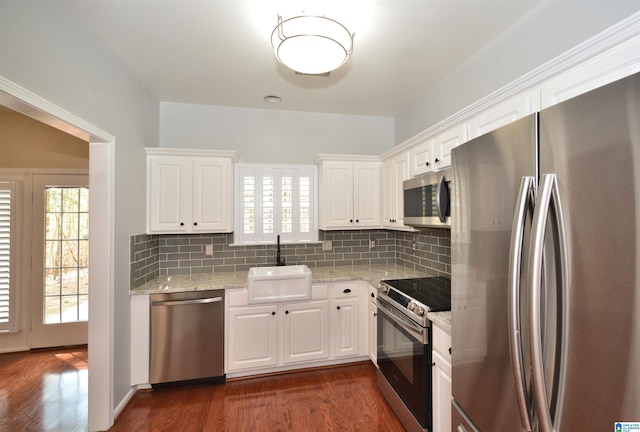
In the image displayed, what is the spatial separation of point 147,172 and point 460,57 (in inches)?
116

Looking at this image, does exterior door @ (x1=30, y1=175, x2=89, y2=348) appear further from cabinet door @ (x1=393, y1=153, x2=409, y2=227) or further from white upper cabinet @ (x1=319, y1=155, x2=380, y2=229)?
cabinet door @ (x1=393, y1=153, x2=409, y2=227)

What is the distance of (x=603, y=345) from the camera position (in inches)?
27.6

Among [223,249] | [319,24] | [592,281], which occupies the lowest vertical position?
[223,249]

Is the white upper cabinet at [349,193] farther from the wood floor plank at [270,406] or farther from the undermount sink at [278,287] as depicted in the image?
the wood floor plank at [270,406]

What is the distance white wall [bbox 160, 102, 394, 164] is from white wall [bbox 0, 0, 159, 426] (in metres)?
0.27

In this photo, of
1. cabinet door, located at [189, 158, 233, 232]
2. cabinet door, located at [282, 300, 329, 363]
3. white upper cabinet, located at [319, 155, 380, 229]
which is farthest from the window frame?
white upper cabinet, located at [319, 155, 380, 229]

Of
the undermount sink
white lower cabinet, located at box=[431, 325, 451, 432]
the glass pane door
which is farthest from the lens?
the glass pane door

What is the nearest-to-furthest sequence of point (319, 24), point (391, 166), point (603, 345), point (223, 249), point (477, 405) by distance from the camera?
point (603, 345) → point (477, 405) → point (319, 24) → point (391, 166) → point (223, 249)

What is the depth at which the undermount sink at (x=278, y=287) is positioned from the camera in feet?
8.37

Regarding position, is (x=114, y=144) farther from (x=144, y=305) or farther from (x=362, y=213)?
(x=362, y=213)

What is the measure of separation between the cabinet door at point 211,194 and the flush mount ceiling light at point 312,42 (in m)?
1.53

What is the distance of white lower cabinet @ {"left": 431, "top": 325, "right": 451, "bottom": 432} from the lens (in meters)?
1.56

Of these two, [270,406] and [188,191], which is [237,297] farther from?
[188,191]

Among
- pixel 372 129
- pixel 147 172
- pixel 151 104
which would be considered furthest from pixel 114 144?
pixel 372 129
